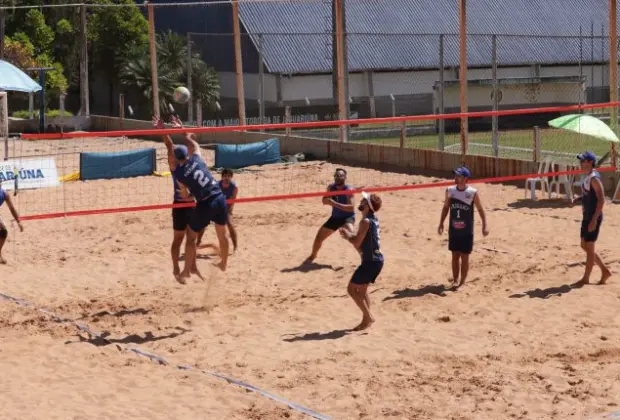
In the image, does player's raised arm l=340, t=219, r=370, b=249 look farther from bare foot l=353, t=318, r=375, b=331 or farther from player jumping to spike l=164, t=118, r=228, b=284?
player jumping to spike l=164, t=118, r=228, b=284

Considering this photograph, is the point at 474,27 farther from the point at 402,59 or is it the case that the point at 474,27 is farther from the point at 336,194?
the point at 336,194

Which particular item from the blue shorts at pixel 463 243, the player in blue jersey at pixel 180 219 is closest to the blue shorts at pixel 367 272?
the blue shorts at pixel 463 243

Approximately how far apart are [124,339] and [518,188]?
10.4m

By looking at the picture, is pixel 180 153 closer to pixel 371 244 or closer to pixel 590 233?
pixel 371 244

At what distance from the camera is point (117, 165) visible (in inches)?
890

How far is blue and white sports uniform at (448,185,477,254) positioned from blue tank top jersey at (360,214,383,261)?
1.96m

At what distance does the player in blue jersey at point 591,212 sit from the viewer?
12836 millimetres

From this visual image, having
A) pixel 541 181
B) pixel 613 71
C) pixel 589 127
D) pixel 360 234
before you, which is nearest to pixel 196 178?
pixel 360 234

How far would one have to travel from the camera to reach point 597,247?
49.5 ft

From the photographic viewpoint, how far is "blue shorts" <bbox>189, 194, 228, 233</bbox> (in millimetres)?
11906

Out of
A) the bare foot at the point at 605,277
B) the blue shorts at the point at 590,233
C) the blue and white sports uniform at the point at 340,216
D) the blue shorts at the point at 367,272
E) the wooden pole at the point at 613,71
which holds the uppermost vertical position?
the wooden pole at the point at 613,71

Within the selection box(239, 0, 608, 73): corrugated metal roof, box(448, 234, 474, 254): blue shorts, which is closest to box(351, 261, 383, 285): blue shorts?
box(448, 234, 474, 254): blue shorts

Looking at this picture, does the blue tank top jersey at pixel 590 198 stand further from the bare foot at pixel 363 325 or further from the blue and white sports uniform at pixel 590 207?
the bare foot at pixel 363 325

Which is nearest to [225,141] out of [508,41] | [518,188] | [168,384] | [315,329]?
[518,188]
